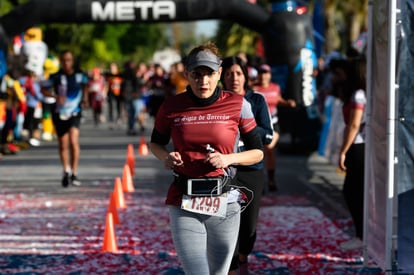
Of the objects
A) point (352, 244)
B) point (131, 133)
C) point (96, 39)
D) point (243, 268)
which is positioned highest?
point (96, 39)

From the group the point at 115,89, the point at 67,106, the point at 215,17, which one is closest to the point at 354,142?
the point at 67,106

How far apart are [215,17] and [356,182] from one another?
885 cm

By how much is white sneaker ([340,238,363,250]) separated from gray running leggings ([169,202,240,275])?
3528mm

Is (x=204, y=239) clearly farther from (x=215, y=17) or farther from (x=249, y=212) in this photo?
(x=215, y=17)

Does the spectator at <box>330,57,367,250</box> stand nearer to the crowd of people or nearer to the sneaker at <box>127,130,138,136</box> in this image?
the crowd of people

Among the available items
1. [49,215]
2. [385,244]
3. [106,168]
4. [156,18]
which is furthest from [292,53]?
[385,244]

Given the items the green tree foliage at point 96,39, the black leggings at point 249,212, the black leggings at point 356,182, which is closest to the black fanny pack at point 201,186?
the black leggings at point 249,212

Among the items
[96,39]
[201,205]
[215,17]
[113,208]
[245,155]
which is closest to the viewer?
[201,205]

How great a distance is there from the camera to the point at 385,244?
7.19 metres

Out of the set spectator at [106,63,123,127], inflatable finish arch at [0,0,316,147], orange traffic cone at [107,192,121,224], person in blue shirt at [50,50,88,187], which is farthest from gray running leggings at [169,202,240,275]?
spectator at [106,63,123,127]

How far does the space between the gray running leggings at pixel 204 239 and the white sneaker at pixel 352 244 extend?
3.53 m

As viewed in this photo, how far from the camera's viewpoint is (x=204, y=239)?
5609 millimetres

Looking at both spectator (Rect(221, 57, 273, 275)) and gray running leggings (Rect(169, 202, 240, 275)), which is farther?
spectator (Rect(221, 57, 273, 275))

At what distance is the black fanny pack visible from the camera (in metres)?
5.53
